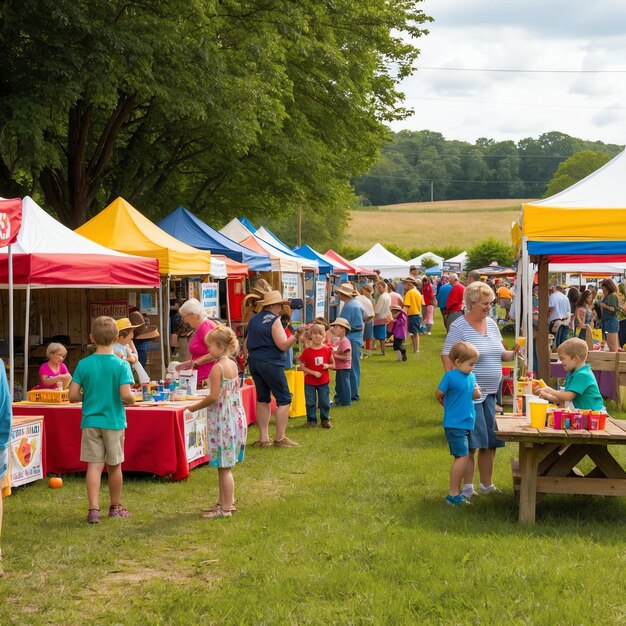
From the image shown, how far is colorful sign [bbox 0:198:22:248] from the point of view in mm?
7766

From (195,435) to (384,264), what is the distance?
3513 centimetres

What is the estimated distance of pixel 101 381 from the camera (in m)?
7.28

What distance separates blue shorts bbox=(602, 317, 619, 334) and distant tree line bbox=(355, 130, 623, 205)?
109 metres

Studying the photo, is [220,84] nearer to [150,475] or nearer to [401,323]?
[401,323]

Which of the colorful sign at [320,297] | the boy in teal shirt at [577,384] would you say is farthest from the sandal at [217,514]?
the colorful sign at [320,297]

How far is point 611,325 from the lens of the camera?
1870 centimetres

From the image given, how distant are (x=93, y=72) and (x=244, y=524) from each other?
11.3 meters

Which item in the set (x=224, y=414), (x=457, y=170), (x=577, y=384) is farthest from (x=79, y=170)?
(x=457, y=170)

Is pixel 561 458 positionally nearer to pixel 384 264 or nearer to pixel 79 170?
pixel 79 170

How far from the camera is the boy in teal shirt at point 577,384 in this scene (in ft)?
24.1

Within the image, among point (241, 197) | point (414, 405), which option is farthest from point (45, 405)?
point (241, 197)

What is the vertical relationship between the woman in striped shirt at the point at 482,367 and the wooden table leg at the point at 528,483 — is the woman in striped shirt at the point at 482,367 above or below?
above

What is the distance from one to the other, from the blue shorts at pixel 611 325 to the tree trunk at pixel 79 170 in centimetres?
1105

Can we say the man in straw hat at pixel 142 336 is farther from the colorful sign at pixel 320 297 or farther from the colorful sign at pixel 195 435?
the colorful sign at pixel 320 297
